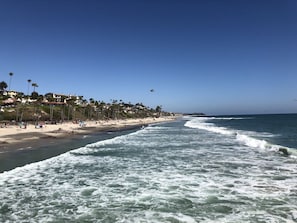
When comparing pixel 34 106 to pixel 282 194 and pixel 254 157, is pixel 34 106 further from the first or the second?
pixel 282 194

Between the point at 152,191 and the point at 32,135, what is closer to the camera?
the point at 152,191

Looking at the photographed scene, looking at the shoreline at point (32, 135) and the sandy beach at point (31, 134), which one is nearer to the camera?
the shoreline at point (32, 135)

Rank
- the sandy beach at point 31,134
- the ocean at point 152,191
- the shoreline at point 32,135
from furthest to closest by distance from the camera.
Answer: the sandy beach at point 31,134
the shoreline at point 32,135
the ocean at point 152,191

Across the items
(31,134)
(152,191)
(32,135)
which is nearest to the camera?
(152,191)

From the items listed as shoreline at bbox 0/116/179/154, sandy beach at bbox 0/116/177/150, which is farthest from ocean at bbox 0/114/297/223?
sandy beach at bbox 0/116/177/150

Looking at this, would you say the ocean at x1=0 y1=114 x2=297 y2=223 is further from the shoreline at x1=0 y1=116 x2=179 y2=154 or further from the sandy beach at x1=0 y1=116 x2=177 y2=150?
the sandy beach at x1=0 y1=116 x2=177 y2=150

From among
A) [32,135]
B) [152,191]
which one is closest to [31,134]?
[32,135]

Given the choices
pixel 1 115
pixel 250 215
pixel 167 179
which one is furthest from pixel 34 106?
pixel 250 215

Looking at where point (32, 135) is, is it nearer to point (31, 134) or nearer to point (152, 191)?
point (31, 134)

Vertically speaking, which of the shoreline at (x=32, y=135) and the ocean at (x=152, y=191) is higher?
the shoreline at (x=32, y=135)

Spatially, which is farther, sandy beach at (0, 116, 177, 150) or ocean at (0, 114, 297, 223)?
sandy beach at (0, 116, 177, 150)

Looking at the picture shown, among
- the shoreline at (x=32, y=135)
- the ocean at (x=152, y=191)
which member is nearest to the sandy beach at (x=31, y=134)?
the shoreline at (x=32, y=135)

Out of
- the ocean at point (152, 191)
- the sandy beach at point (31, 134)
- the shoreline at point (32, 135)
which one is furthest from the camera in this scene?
the sandy beach at point (31, 134)

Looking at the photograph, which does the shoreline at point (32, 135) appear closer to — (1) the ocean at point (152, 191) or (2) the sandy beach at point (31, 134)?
(2) the sandy beach at point (31, 134)
